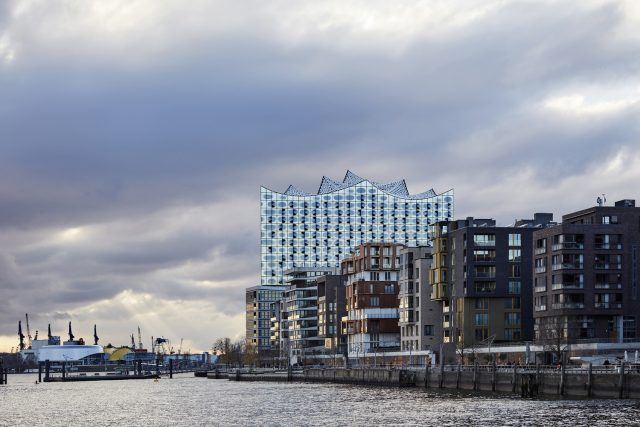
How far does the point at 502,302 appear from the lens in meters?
197

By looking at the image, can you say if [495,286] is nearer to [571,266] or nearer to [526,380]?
[571,266]

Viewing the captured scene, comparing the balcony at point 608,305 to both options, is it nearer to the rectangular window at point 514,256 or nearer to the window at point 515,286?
the window at point 515,286

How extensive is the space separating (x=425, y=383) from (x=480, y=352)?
1239 inches

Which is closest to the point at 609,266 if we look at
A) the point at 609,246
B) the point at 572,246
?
the point at 609,246

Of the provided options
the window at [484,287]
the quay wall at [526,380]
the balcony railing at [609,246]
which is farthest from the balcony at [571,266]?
the quay wall at [526,380]

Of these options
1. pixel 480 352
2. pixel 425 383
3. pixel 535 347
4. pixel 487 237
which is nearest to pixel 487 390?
pixel 425 383

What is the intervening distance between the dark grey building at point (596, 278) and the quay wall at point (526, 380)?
70.3ft

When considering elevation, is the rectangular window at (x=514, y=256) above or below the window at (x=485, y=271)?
above

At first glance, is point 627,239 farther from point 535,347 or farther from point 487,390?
point 487,390

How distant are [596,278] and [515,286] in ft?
86.0

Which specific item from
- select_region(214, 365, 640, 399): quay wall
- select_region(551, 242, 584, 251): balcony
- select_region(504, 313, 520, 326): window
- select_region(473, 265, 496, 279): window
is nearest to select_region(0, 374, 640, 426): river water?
select_region(214, 365, 640, 399): quay wall

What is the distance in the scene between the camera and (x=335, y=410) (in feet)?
374

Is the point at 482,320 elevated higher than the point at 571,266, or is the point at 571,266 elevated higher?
the point at 571,266

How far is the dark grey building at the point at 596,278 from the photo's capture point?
17038 cm
